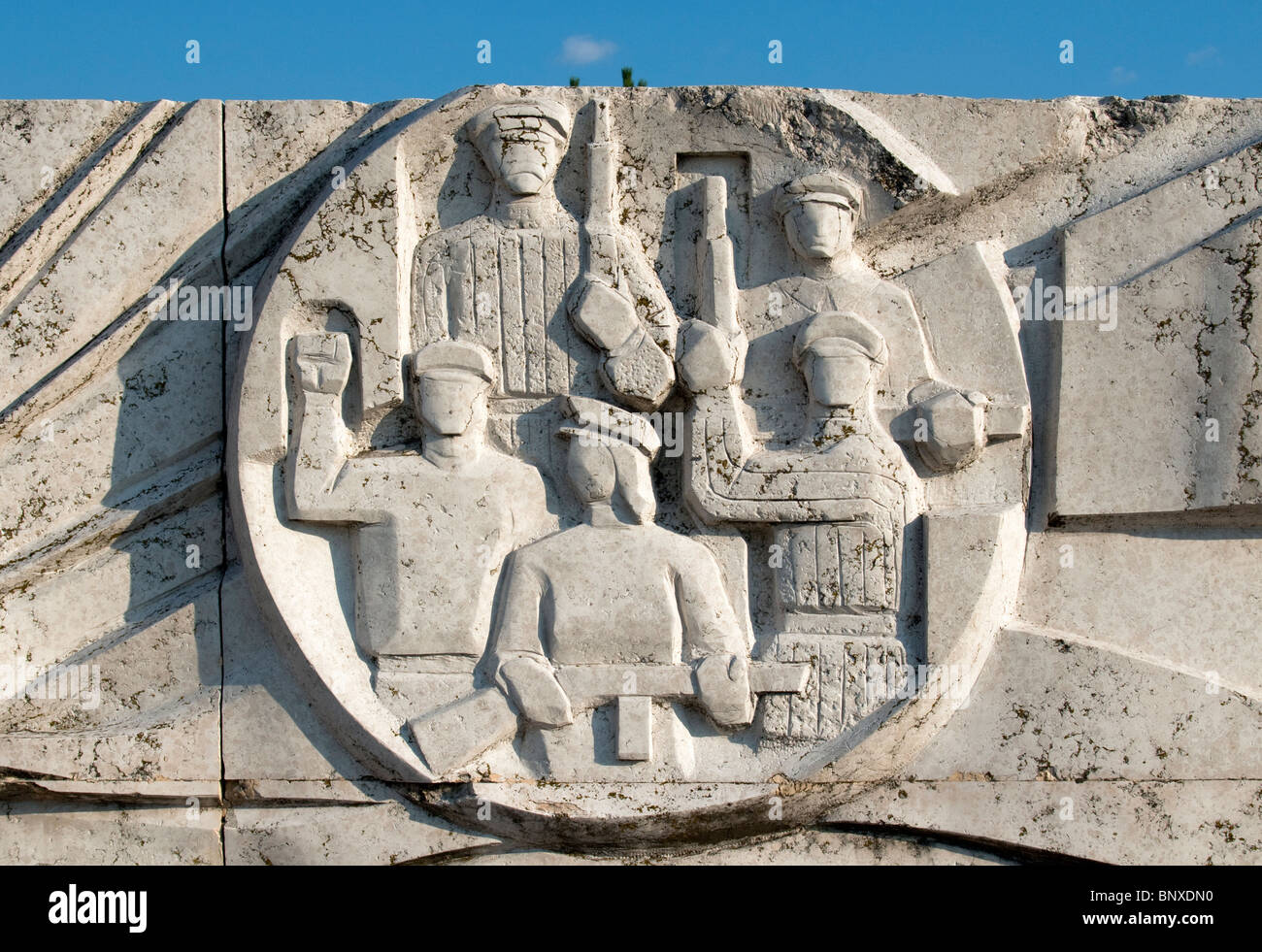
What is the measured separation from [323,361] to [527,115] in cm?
112

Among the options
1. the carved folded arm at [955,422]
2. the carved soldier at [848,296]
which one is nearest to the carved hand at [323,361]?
the carved soldier at [848,296]

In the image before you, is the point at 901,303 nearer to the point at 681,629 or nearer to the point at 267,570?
the point at 681,629

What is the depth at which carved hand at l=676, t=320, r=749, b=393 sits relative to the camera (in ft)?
16.0

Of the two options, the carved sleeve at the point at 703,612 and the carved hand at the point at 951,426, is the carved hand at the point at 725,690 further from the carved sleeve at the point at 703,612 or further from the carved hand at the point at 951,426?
the carved hand at the point at 951,426

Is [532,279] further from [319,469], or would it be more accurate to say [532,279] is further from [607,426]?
[319,469]

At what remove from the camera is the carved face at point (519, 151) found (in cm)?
496

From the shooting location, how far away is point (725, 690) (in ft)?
15.5

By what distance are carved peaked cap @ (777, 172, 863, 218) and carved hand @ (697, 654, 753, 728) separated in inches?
63.8

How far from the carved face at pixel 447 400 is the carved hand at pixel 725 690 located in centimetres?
117

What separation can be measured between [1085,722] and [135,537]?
3.39 metres

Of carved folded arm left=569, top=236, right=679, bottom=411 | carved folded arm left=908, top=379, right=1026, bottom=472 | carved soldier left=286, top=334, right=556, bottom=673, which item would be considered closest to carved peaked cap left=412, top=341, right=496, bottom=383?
carved soldier left=286, top=334, right=556, bottom=673

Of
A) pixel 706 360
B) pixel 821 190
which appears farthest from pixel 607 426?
pixel 821 190

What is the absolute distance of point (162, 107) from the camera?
206 inches

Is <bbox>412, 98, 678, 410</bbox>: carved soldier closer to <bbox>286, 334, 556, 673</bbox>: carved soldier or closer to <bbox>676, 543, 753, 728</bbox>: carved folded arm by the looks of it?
<bbox>286, 334, 556, 673</bbox>: carved soldier
